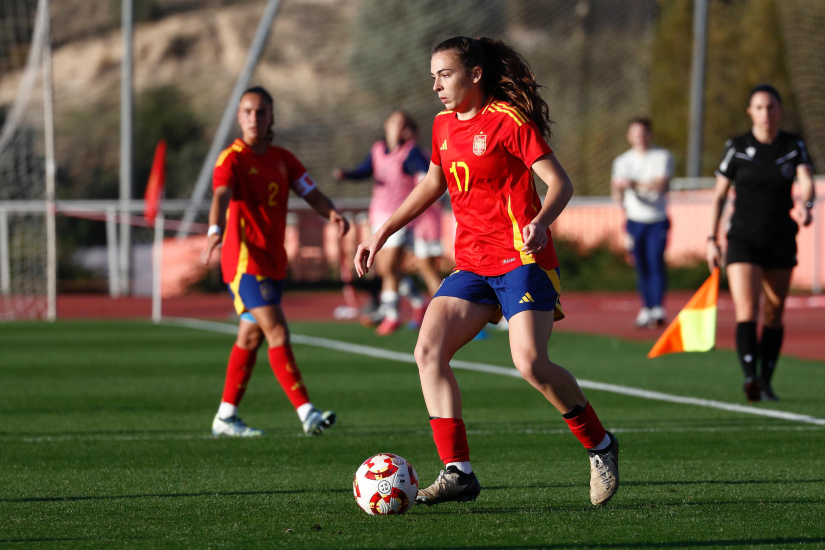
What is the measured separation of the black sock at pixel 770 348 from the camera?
7922mm

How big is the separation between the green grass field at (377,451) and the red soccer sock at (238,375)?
11.9 inches

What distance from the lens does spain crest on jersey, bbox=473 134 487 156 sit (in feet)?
14.9

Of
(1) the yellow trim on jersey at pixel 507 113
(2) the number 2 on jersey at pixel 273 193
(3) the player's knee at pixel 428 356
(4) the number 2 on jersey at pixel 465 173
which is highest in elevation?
(1) the yellow trim on jersey at pixel 507 113

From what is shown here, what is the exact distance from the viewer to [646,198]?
12.8 metres

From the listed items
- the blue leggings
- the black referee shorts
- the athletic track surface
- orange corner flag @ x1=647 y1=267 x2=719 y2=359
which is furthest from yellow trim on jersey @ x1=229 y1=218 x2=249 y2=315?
the blue leggings

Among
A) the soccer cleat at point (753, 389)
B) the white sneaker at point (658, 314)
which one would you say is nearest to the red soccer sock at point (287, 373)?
the soccer cleat at point (753, 389)

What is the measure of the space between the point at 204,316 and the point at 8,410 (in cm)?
1024

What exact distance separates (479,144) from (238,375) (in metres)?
2.74

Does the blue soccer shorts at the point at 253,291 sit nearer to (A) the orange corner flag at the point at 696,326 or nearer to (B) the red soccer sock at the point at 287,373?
(B) the red soccer sock at the point at 287,373

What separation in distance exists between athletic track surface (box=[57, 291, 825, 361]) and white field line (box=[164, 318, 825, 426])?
9.07 feet

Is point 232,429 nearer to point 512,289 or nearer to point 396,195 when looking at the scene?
point 512,289

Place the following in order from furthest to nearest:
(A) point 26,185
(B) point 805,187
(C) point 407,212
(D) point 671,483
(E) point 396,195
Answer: (A) point 26,185, (E) point 396,195, (B) point 805,187, (D) point 671,483, (C) point 407,212

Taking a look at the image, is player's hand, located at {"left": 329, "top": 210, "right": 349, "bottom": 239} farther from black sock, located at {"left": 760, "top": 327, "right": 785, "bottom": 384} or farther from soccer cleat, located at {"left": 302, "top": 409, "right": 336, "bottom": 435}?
black sock, located at {"left": 760, "top": 327, "right": 785, "bottom": 384}

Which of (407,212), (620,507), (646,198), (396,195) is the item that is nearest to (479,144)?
(407,212)
